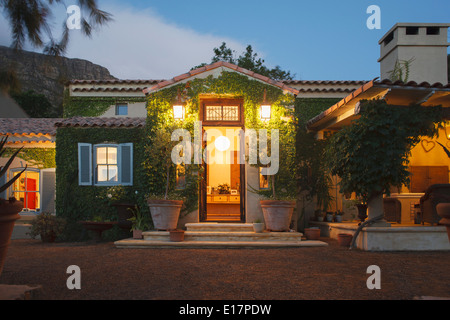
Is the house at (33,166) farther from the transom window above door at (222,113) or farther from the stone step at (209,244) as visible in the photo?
the transom window above door at (222,113)

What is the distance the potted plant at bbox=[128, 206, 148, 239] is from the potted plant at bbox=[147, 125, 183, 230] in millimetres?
399

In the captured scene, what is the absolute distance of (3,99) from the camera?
751 inches

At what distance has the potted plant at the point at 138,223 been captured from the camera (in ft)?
28.1

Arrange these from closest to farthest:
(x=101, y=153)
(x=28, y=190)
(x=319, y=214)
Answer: (x=101, y=153), (x=319, y=214), (x=28, y=190)

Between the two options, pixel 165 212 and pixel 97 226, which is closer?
pixel 165 212

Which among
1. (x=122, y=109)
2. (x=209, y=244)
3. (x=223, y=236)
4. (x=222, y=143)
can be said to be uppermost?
(x=122, y=109)

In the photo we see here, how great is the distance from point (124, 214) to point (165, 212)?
1.41m

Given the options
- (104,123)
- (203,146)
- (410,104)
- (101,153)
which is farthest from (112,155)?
(410,104)

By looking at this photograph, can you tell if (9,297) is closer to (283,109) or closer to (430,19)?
(283,109)

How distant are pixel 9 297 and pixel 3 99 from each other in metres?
19.0

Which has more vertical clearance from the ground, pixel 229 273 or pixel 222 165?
pixel 222 165

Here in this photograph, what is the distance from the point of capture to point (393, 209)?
966 centimetres

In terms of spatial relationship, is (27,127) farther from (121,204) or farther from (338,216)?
(338,216)

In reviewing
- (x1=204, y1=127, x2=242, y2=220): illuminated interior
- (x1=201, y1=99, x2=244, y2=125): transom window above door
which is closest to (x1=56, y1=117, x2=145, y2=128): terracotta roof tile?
(x1=201, y1=99, x2=244, y2=125): transom window above door
